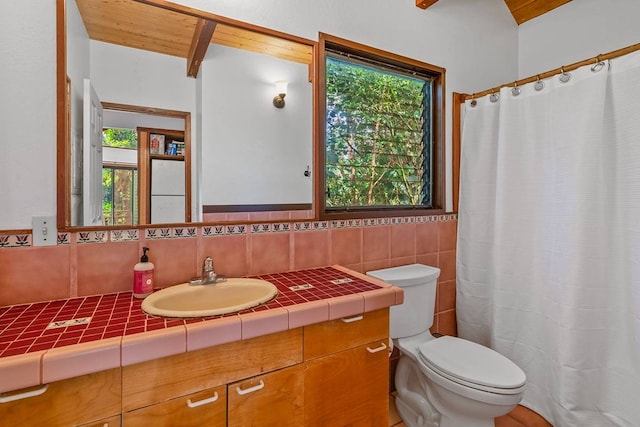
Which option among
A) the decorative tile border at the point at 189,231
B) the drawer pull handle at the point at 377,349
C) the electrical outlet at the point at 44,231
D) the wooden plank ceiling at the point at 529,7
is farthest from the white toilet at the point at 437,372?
the wooden plank ceiling at the point at 529,7

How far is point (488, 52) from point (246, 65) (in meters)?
1.83

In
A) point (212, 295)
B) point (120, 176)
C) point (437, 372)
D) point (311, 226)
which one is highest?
point (120, 176)

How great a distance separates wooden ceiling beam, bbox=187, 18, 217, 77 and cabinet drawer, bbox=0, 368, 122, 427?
1.18 m

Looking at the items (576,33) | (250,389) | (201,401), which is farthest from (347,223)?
(576,33)

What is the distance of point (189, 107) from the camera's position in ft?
4.59

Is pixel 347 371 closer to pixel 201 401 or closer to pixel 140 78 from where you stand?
pixel 201 401

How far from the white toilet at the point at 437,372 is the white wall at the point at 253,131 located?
705 mm

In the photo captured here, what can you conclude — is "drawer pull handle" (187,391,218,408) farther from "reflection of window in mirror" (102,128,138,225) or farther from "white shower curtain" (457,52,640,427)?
"white shower curtain" (457,52,640,427)

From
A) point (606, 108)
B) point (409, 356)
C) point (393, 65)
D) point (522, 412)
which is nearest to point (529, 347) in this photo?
point (522, 412)

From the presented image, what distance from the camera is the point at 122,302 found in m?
1.12

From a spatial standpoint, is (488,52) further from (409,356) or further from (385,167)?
(409,356)

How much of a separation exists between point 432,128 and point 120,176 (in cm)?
183

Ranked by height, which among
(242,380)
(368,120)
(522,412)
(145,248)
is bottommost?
(522,412)

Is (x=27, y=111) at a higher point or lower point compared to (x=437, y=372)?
higher
